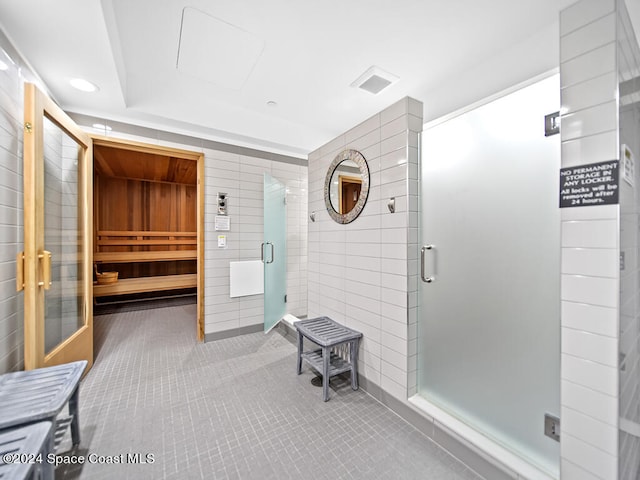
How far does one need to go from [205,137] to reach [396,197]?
250 cm

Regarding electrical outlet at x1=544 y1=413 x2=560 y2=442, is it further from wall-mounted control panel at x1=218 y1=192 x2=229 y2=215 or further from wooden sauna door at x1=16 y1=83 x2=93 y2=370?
wall-mounted control panel at x1=218 y1=192 x2=229 y2=215

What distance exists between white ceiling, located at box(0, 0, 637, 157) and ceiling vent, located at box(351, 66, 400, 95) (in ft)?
0.18

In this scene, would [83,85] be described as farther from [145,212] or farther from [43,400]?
[145,212]

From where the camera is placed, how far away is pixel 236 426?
5.29 feet

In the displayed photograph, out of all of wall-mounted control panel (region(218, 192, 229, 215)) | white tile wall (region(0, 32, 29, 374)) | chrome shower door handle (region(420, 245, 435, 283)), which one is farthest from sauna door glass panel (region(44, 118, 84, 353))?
chrome shower door handle (region(420, 245, 435, 283))

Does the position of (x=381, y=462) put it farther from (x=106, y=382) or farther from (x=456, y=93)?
(x=456, y=93)

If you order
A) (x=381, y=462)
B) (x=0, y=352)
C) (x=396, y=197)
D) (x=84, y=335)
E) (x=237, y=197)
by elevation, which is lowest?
(x=381, y=462)

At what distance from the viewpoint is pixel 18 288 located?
1480mm

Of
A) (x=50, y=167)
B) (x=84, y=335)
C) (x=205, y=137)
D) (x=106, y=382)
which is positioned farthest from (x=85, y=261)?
(x=205, y=137)

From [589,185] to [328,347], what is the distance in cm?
160

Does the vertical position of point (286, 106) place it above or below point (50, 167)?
above

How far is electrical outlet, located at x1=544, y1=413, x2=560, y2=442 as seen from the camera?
44.7 inches

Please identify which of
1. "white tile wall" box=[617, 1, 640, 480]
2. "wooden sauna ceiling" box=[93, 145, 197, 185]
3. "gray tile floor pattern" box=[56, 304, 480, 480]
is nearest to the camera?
"white tile wall" box=[617, 1, 640, 480]

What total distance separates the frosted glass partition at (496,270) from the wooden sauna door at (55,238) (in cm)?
238
